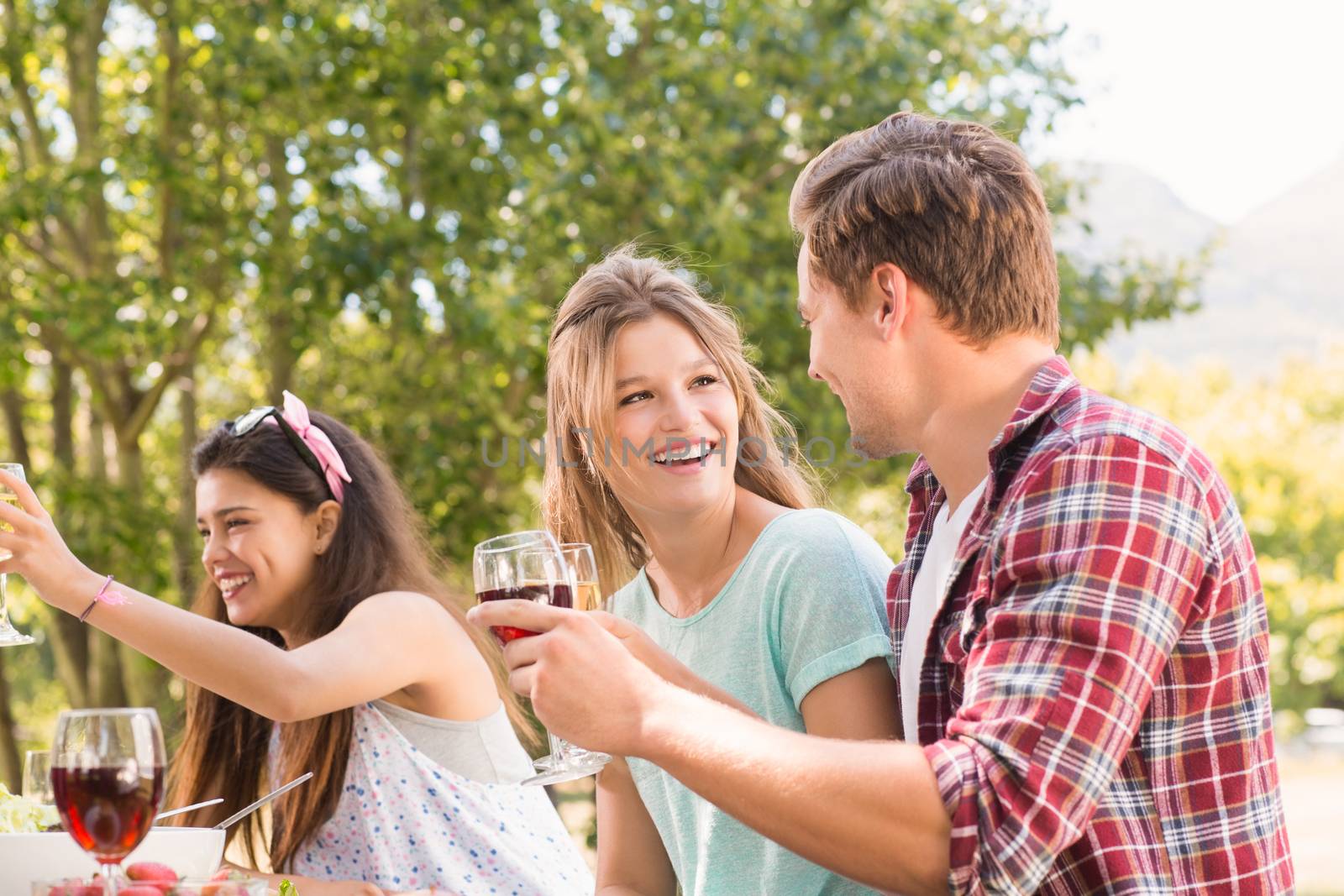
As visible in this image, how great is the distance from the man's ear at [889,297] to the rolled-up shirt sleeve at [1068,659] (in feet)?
1.34

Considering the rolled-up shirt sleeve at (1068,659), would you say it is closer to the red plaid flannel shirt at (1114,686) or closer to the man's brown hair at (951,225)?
the red plaid flannel shirt at (1114,686)

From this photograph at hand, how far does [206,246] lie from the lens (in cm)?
835

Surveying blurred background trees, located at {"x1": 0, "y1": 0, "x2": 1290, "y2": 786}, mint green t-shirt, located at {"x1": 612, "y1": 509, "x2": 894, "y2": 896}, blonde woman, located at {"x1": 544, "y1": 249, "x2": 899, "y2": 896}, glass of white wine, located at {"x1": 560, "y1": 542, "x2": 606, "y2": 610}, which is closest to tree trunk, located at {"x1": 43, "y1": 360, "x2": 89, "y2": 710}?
blurred background trees, located at {"x1": 0, "y1": 0, "x2": 1290, "y2": 786}

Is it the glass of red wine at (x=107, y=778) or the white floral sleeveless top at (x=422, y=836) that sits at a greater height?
the glass of red wine at (x=107, y=778)

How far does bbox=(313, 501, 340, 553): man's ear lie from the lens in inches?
142

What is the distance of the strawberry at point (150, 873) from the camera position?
1800 mm

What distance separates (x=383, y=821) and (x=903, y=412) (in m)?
1.78

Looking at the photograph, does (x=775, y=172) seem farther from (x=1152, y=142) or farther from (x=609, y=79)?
(x=1152, y=142)

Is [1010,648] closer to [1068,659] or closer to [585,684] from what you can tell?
[1068,659]

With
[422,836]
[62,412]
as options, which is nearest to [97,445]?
[62,412]

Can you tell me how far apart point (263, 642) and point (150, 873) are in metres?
1.15

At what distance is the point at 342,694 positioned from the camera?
9.98ft

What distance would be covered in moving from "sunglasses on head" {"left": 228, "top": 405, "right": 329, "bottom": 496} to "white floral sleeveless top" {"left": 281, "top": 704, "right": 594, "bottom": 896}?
0.65m

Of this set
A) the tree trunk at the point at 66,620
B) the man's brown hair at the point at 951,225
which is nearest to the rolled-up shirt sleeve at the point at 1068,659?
the man's brown hair at the point at 951,225
